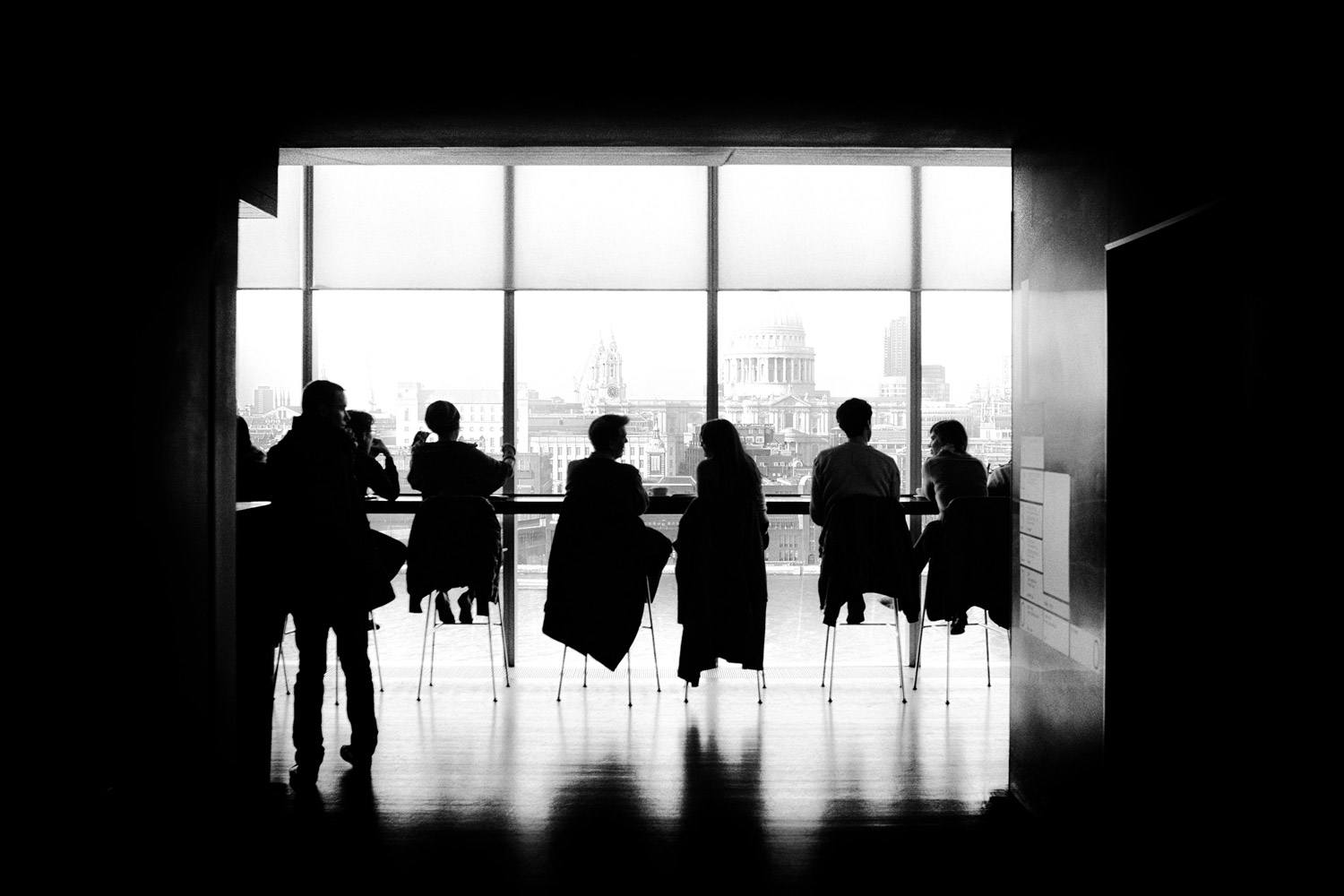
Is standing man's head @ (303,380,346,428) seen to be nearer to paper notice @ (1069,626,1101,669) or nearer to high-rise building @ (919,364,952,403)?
paper notice @ (1069,626,1101,669)

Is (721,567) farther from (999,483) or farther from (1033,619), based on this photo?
(1033,619)

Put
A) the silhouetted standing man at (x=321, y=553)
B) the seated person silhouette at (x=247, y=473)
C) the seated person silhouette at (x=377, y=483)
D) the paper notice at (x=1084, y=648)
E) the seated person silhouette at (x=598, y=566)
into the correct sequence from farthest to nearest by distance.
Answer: the seated person silhouette at (x=598, y=566), the seated person silhouette at (x=247, y=473), the seated person silhouette at (x=377, y=483), the silhouetted standing man at (x=321, y=553), the paper notice at (x=1084, y=648)

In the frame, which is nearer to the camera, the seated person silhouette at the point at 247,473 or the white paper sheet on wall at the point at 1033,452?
the white paper sheet on wall at the point at 1033,452

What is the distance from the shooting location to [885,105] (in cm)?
311

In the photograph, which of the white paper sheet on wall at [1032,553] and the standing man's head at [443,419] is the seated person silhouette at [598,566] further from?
the white paper sheet on wall at [1032,553]

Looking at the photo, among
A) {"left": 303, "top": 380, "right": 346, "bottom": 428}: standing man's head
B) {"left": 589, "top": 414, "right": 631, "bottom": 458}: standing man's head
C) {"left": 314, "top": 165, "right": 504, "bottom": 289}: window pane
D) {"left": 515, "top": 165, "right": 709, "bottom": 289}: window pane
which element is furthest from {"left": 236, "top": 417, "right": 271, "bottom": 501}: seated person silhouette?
{"left": 515, "top": 165, "right": 709, "bottom": 289}: window pane

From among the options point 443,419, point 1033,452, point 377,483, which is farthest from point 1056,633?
point 443,419

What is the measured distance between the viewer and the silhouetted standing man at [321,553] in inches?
145

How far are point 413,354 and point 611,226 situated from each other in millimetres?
1284

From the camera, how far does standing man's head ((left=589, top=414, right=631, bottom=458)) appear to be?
4859mm

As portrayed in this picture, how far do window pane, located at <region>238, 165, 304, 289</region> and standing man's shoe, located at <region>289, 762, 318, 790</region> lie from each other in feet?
10.5

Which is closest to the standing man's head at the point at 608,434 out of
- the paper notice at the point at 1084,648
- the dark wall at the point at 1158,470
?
the dark wall at the point at 1158,470

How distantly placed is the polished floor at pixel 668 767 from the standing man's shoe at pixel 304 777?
5 cm

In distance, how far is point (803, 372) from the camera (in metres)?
6.23
